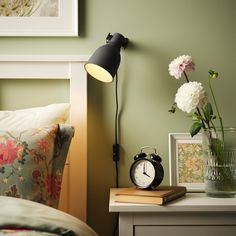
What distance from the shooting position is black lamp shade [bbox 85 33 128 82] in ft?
5.30

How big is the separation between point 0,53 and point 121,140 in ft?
2.27

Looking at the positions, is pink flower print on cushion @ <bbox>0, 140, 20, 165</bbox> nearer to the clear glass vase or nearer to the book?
the book

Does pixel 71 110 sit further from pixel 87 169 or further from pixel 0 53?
pixel 0 53

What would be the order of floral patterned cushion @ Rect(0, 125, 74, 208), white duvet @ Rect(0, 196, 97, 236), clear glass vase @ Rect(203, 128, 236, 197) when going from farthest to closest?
1. clear glass vase @ Rect(203, 128, 236, 197)
2. floral patterned cushion @ Rect(0, 125, 74, 208)
3. white duvet @ Rect(0, 196, 97, 236)

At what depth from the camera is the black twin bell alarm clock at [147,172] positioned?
154 cm

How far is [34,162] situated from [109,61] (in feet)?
1.68

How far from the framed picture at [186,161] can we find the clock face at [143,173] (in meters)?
→ 0.28

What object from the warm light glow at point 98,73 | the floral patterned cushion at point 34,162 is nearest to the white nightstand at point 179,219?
the floral patterned cushion at point 34,162

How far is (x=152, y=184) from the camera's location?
1.53m

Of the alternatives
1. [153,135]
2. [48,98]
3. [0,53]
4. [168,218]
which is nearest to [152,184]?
[168,218]

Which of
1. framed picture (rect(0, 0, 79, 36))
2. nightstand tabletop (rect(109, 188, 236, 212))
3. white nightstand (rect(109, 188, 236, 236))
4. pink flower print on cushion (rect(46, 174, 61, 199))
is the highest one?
framed picture (rect(0, 0, 79, 36))

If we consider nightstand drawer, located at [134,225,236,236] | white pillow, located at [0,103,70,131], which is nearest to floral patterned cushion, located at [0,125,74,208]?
white pillow, located at [0,103,70,131]

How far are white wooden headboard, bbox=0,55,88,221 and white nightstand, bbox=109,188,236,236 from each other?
15.1 inches

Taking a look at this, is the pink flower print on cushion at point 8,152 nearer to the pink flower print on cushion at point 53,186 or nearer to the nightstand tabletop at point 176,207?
the pink flower print on cushion at point 53,186
